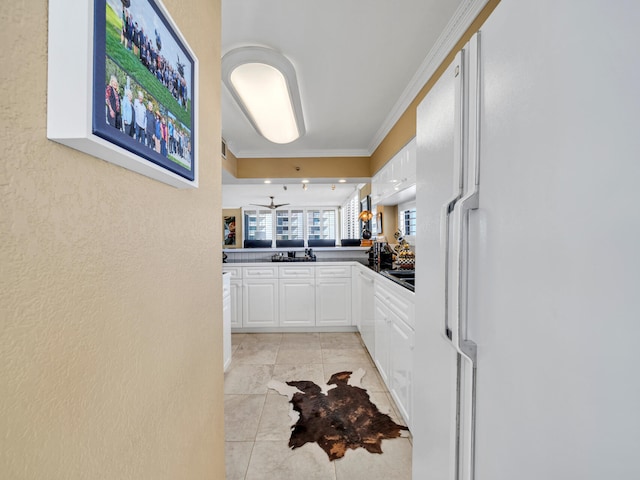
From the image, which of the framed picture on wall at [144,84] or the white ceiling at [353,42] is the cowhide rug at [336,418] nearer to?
the framed picture on wall at [144,84]

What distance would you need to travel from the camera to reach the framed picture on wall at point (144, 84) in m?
0.44

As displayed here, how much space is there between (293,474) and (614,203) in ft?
6.02

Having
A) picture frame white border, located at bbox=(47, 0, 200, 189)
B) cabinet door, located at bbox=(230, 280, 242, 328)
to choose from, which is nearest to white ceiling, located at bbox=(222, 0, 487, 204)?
picture frame white border, located at bbox=(47, 0, 200, 189)

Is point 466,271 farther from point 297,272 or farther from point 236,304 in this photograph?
point 236,304

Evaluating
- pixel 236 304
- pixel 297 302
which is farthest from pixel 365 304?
pixel 236 304

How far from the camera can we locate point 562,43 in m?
0.47

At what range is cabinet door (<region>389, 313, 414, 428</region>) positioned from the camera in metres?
1.70

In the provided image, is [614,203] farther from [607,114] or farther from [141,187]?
[141,187]

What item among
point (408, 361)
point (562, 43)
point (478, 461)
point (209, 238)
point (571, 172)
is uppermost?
point (562, 43)

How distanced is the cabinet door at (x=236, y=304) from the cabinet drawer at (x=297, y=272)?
59 cm

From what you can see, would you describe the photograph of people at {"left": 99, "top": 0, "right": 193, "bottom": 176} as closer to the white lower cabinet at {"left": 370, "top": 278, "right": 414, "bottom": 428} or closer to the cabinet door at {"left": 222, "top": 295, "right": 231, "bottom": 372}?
the white lower cabinet at {"left": 370, "top": 278, "right": 414, "bottom": 428}

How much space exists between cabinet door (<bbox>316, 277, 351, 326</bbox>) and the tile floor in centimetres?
27

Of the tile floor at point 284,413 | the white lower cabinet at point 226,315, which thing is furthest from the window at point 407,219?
the white lower cabinet at point 226,315

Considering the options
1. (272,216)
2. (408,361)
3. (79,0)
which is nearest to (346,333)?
(408,361)
